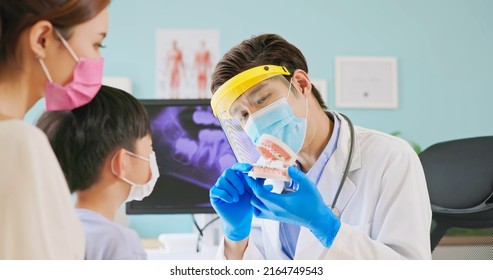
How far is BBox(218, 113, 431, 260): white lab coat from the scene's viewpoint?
3.46 ft

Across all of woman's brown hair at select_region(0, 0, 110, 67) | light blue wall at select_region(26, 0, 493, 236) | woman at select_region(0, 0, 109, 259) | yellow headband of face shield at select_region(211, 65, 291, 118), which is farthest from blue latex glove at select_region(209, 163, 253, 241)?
light blue wall at select_region(26, 0, 493, 236)

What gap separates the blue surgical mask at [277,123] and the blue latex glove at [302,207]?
12 cm

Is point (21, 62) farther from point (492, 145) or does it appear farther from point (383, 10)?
point (383, 10)

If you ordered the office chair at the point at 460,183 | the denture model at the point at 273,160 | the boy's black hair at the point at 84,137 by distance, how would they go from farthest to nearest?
1. the office chair at the point at 460,183
2. the denture model at the point at 273,160
3. the boy's black hair at the point at 84,137

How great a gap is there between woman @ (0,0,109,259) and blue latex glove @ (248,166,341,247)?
40cm

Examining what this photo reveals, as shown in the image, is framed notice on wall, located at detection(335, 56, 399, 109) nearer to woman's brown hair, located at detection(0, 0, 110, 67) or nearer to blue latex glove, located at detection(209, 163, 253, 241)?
blue latex glove, located at detection(209, 163, 253, 241)

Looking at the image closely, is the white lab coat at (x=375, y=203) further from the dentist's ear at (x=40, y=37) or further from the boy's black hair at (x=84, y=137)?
the dentist's ear at (x=40, y=37)

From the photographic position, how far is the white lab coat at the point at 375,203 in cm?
106

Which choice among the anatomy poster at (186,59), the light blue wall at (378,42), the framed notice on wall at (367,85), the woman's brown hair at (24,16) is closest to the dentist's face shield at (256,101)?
the woman's brown hair at (24,16)

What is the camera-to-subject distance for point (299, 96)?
3.97ft

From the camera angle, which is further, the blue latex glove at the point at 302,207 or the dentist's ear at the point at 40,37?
the blue latex glove at the point at 302,207

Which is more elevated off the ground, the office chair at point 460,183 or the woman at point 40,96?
the woman at point 40,96
